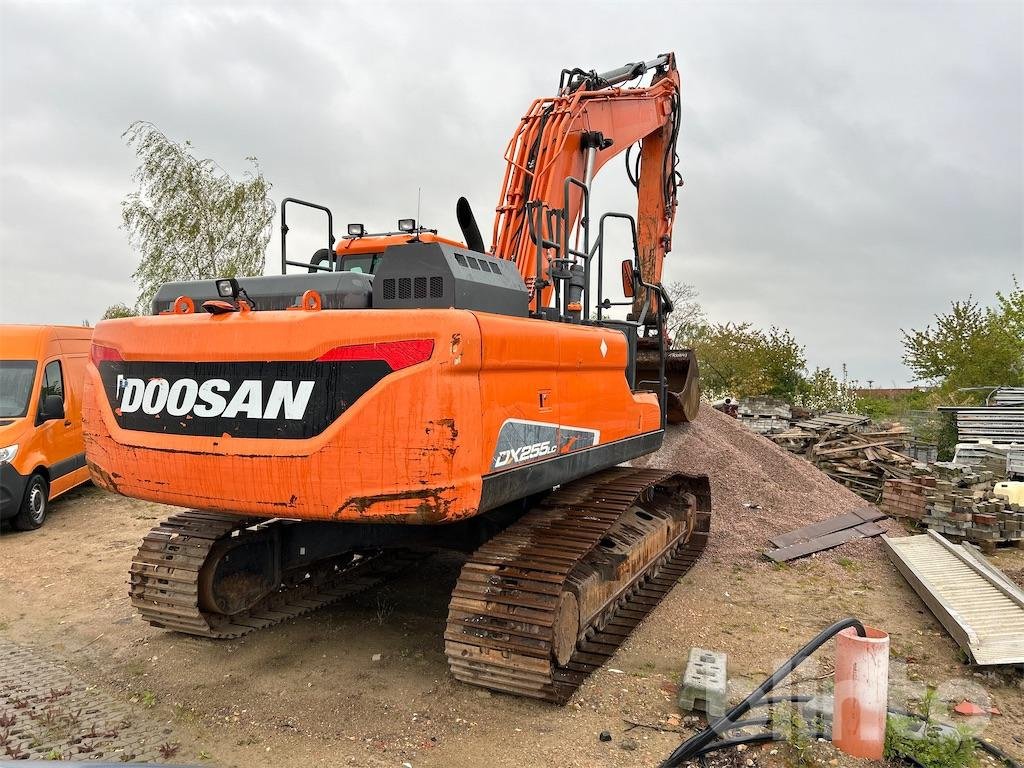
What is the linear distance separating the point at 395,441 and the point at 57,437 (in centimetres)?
744

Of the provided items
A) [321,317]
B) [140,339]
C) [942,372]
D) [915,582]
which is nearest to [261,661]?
[140,339]

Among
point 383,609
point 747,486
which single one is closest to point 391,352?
point 383,609

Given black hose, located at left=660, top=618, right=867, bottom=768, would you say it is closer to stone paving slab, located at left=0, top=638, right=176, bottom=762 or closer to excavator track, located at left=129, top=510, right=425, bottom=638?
stone paving slab, located at left=0, top=638, right=176, bottom=762

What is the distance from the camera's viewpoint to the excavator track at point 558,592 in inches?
147

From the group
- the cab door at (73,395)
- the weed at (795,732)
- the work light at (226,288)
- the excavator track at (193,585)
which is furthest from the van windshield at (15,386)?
the weed at (795,732)

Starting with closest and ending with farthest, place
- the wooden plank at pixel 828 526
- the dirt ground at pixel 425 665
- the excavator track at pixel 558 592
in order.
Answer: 1. the dirt ground at pixel 425 665
2. the excavator track at pixel 558 592
3. the wooden plank at pixel 828 526

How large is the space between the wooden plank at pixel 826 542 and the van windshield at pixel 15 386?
8.05 m

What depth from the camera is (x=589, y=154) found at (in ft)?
22.9

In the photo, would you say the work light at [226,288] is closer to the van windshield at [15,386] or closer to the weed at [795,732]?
the weed at [795,732]

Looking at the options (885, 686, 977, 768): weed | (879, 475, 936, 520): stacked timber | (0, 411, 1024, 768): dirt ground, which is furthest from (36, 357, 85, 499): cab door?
(879, 475, 936, 520): stacked timber

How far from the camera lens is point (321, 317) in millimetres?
3387

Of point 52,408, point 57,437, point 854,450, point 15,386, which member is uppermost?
point 15,386

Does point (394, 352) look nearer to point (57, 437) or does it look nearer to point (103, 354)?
point (103, 354)

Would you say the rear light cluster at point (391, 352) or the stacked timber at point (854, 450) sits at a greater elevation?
the rear light cluster at point (391, 352)
